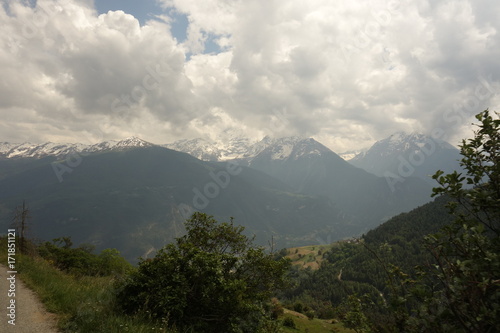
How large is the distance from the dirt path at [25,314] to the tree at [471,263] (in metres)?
12.4

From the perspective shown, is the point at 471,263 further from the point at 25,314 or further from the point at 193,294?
the point at 25,314

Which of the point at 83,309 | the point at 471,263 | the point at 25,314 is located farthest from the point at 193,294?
the point at 471,263

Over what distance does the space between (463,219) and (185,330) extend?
11.6 meters

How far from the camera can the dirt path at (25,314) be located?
997 centimetres

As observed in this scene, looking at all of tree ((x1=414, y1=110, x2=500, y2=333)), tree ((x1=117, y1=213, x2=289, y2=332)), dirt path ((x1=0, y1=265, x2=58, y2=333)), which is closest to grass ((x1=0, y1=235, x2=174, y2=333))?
dirt path ((x1=0, y1=265, x2=58, y2=333))

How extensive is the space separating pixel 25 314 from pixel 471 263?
15.5 metres

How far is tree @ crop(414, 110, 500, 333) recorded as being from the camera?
153 inches

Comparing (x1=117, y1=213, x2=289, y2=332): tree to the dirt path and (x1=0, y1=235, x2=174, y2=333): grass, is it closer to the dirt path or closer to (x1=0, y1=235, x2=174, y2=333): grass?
(x1=0, y1=235, x2=174, y2=333): grass

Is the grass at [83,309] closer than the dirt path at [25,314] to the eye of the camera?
Yes

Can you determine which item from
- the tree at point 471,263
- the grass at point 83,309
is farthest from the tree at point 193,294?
the tree at point 471,263

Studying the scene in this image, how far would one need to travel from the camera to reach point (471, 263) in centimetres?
411

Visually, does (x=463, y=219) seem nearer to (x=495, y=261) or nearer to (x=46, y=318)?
(x=495, y=261)

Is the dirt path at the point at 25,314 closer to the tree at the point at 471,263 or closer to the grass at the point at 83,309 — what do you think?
the grass at the point at 83,309

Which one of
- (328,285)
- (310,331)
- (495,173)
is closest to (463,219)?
(495,173)
